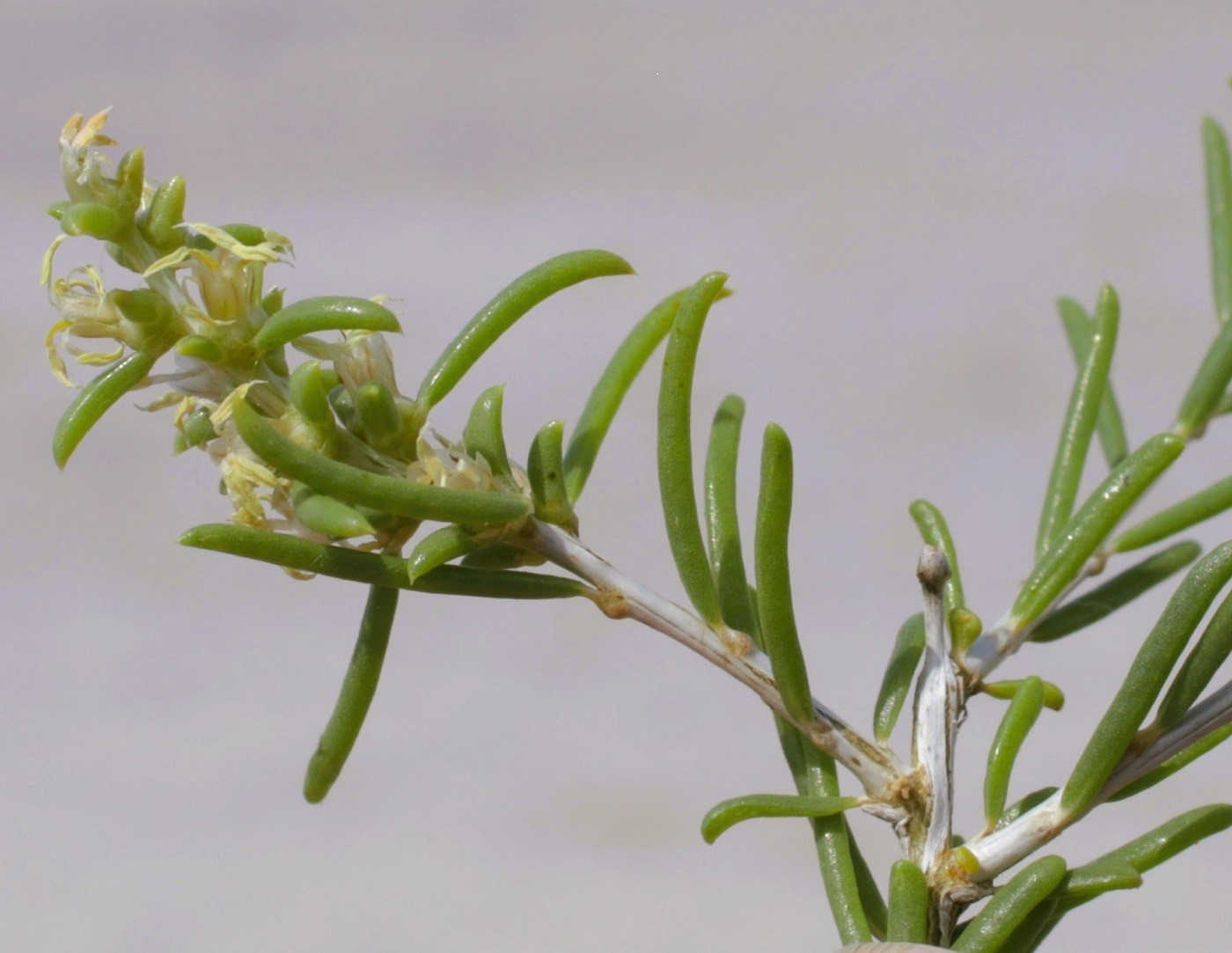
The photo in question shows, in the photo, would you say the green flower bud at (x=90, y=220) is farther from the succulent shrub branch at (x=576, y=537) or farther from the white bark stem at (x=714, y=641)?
the white bark stem at (x=714, y=641)

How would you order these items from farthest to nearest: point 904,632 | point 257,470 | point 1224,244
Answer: point 1224,244, point 904,632, point 257,470

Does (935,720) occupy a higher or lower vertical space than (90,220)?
lower

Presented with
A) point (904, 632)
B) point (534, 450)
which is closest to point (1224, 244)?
point (904, 632)

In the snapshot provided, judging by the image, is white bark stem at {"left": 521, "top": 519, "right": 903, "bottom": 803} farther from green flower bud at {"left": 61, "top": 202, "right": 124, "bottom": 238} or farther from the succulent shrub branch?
green flower bud at {"left": 61, "top": 202, "right": 124, "bottom": 238}

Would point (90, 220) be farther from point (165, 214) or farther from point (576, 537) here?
point (576, 537)

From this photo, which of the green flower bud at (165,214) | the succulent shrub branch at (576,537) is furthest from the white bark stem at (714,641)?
the green flower bud at (165,214)

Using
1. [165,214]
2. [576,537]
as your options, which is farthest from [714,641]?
[165,214]

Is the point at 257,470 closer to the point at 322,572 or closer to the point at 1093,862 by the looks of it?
the point at 322,572

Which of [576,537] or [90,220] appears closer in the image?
[90,220]
